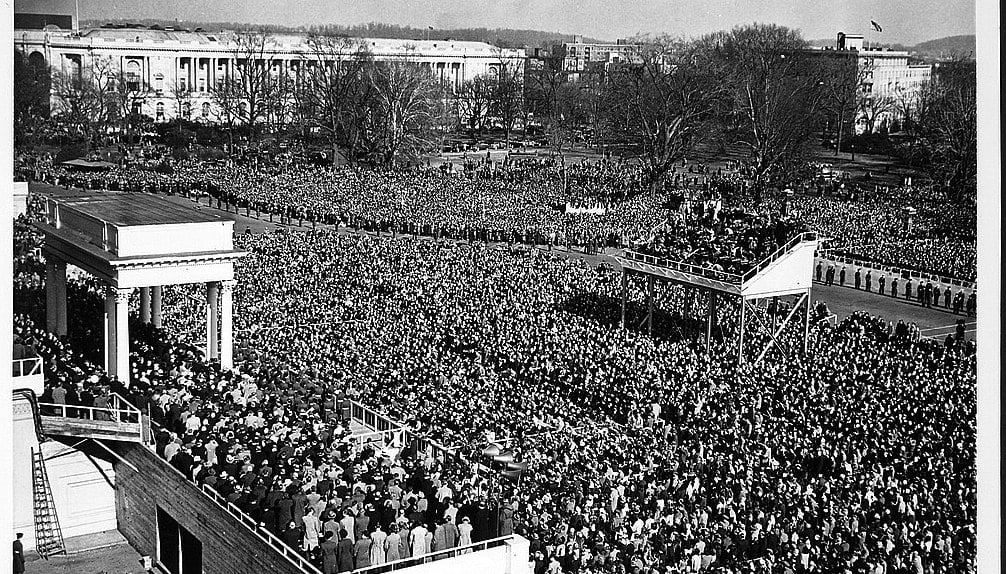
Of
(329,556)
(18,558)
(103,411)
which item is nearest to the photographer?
(329,556)

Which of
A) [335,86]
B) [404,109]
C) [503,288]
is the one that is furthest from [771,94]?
[335,86]

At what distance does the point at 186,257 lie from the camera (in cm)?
880

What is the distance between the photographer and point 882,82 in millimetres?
9641

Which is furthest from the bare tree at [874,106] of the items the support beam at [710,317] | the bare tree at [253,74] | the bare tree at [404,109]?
the bare tree at [253,74]

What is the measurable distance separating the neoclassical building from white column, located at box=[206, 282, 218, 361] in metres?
1.32

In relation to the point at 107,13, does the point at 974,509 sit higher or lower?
lower

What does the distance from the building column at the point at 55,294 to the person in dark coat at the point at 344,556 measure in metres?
2.84

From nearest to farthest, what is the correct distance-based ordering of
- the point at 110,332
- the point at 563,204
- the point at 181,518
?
the point at 181,518
the point at 110,332
the point at 563,204

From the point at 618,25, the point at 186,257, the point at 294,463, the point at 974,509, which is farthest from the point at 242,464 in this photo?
the point at 974,509

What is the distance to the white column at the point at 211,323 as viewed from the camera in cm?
904

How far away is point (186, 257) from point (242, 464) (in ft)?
5.82

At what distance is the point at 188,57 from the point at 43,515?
3.13 meters

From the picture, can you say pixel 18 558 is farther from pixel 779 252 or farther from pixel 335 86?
pixel 779 252

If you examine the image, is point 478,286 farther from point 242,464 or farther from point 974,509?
point 974,509
